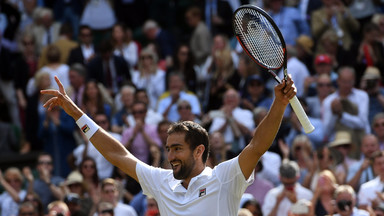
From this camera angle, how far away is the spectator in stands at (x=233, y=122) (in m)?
12.5

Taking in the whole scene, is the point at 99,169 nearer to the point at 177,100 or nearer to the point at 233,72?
the point at 177,100

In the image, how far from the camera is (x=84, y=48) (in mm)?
16047

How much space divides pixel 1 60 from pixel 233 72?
14.8ft

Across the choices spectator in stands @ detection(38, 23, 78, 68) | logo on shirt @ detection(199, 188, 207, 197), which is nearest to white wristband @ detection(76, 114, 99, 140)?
logo on shirt @ detection(199, 188, 207, 197)

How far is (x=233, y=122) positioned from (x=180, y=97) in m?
1.38

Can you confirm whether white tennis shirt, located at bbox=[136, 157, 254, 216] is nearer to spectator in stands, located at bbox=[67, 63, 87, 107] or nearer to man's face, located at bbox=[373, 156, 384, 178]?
man's face, located at bbox=[373, 156, 384, 178]

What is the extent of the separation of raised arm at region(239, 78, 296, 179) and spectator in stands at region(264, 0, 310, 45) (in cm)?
953

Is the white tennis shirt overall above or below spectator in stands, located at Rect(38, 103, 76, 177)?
above

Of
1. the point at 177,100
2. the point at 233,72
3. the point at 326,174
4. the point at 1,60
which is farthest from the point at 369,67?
the point at 1,60

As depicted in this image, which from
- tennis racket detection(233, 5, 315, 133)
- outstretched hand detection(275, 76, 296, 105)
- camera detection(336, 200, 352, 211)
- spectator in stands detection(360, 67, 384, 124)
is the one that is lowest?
camera detection(336, 200, 352, 211)

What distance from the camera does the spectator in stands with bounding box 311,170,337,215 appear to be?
10.4 metres

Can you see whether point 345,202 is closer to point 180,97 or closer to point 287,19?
point 180,97

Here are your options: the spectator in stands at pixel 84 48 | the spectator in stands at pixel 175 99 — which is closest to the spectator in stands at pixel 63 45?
the spectator in stands at pixel 84 48

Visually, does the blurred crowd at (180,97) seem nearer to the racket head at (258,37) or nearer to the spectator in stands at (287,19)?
the spectator in stands at (287,19)
